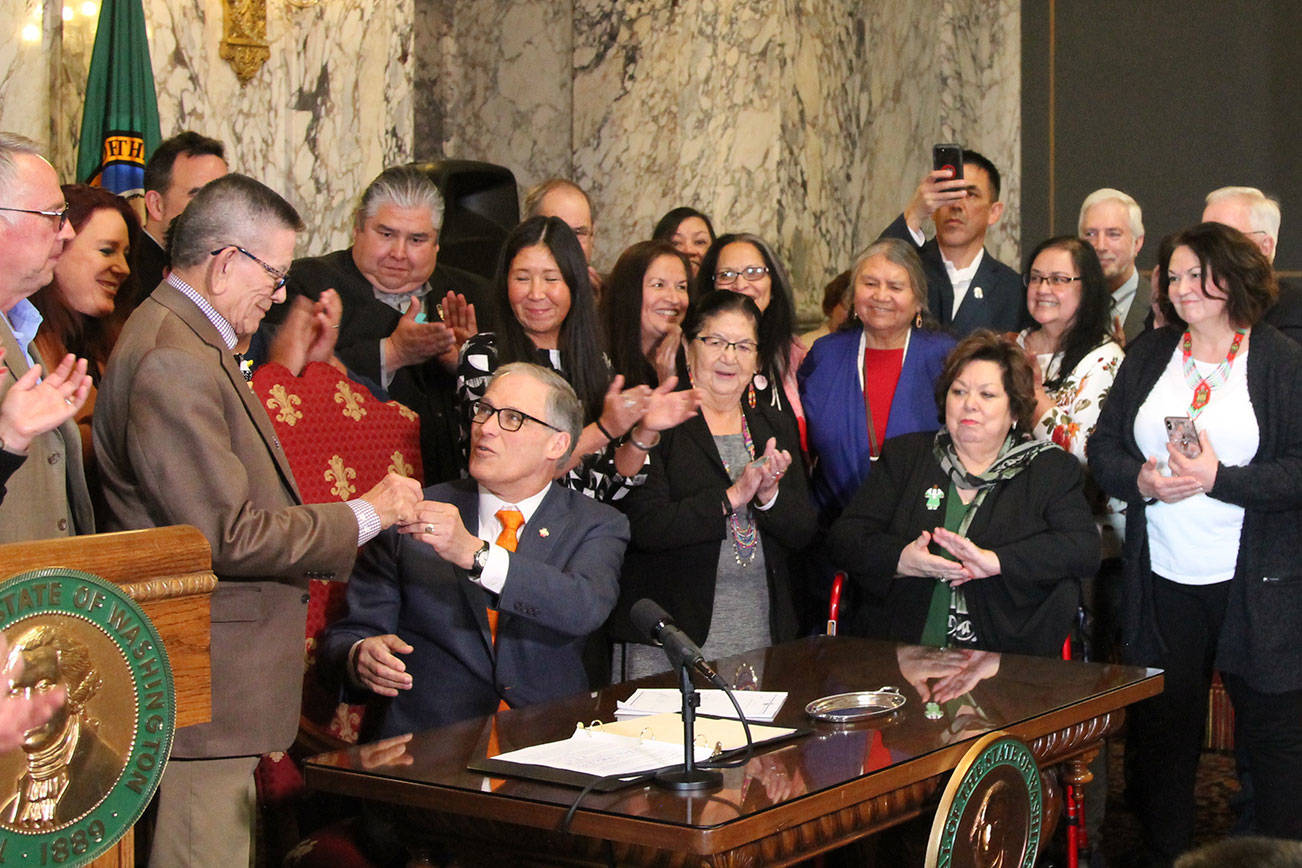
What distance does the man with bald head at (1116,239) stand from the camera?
513 centimetres

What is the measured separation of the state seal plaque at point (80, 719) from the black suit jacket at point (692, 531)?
1.95m

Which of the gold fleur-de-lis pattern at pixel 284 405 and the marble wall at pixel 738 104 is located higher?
the marble wall at pixel 738 104

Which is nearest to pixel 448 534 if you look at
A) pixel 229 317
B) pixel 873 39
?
pixel 229 317

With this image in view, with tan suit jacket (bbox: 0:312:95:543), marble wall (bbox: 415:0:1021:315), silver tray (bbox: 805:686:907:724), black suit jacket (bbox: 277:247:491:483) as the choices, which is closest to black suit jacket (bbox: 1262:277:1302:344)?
silver tray (bbox: 805:686:907:724)

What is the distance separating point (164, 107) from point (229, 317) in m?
2.08

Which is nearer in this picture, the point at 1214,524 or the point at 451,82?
the point at 1214,524

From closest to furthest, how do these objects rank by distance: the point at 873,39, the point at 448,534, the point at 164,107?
the point at 448,534 → the point at 164,107 → the point at 873,39

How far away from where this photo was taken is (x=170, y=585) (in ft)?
7.32

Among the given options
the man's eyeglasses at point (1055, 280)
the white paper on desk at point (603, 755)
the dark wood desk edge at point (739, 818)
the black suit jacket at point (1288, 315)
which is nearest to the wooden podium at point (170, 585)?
the dark wood desk edge at point (739, 818)

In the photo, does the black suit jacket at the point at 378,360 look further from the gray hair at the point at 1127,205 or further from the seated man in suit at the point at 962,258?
the gray hair at the point at 1127,205

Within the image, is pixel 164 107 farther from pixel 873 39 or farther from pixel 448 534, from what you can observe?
pixel 873 39

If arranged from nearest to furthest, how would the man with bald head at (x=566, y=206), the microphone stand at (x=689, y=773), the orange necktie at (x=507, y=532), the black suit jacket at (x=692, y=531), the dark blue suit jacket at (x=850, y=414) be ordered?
1. the microphone stand at (x=689, y=773)
2. the orange necktie at (x=507, y=532)
3. the black suit jacket at (x=692, y=531)
4. the dark blue suit jacket at (x=850, y=414)
5. the man with bald head at (x=566, y=206)

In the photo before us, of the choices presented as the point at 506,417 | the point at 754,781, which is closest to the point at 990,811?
the point at 754,781

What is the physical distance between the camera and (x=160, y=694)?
2027 millimetres
